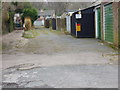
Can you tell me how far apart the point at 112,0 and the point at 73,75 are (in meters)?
8.19

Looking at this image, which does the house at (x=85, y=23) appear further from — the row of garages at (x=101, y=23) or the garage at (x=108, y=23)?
the garage at (x=108, y=23)

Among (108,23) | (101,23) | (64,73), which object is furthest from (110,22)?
(64,73)

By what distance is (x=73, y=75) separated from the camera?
22.5 feet

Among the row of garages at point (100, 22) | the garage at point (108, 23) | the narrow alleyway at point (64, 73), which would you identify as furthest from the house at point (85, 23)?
the narrow alleyway at point (64, 73)

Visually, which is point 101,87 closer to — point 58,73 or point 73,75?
point 73,75

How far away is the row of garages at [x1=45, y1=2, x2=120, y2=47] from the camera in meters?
13.1

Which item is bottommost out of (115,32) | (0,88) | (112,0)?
(0,88)

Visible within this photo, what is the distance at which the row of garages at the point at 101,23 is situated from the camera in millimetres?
13117

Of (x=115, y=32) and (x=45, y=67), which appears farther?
(x=115, y=32)

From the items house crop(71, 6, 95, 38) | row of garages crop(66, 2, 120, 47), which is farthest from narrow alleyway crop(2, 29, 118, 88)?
house crop(71, 6, 95, 38)

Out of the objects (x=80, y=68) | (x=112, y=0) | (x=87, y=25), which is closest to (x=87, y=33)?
(x=87, y=25)

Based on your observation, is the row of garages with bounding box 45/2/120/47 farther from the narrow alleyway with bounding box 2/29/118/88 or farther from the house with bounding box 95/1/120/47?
the narrow alleyway with bounding box 2/29/118/88

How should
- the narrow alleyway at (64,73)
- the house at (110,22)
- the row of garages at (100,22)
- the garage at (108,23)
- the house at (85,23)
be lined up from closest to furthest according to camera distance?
1. the narrow alleyway at (64,73)
2. the house at (110,22)
3. the row of garages at (100,22)
4. the garage at (108,23)
5. the house at (85,23)

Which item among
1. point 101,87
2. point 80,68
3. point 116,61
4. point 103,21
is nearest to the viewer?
point 101,87
